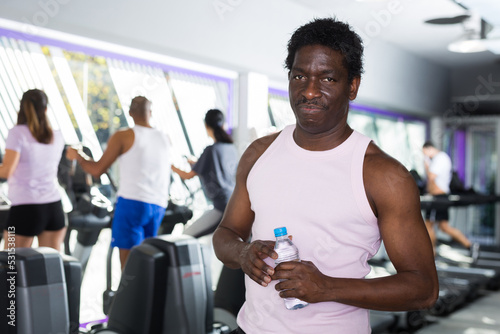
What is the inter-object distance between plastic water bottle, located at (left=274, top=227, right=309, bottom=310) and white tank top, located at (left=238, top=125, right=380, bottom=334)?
0.16ft

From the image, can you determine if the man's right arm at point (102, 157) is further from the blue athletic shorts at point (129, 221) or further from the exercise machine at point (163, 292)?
the exercise machine at point (163, 292)

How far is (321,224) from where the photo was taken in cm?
117

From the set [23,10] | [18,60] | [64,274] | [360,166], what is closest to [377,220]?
[360,166]

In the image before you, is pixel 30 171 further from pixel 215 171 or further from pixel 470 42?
pixel 470 42

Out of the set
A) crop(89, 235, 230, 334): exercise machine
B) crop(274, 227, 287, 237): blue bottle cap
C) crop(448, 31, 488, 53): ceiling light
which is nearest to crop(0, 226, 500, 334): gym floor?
crop(89, 235, 230, 334): exercise machine

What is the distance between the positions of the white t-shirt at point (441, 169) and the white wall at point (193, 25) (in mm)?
1109

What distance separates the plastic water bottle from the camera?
43.9 inches

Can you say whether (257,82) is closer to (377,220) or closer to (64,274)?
(64,274)

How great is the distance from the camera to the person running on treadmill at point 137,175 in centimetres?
321

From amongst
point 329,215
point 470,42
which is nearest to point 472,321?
point 470,42

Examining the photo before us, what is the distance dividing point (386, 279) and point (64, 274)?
1181 mm

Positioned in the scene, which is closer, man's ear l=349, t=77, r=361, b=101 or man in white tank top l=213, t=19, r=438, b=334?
man in white tank top l=213, t=19, r=438, b=334

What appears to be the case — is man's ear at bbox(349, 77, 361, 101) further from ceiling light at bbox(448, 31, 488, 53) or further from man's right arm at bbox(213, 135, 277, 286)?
ceiling light at bbox(448, 31, 488, 53)

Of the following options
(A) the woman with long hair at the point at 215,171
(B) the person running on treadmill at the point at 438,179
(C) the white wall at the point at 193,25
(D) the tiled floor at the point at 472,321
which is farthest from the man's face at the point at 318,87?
(B) the person running on treadmill at the point at 438,179
